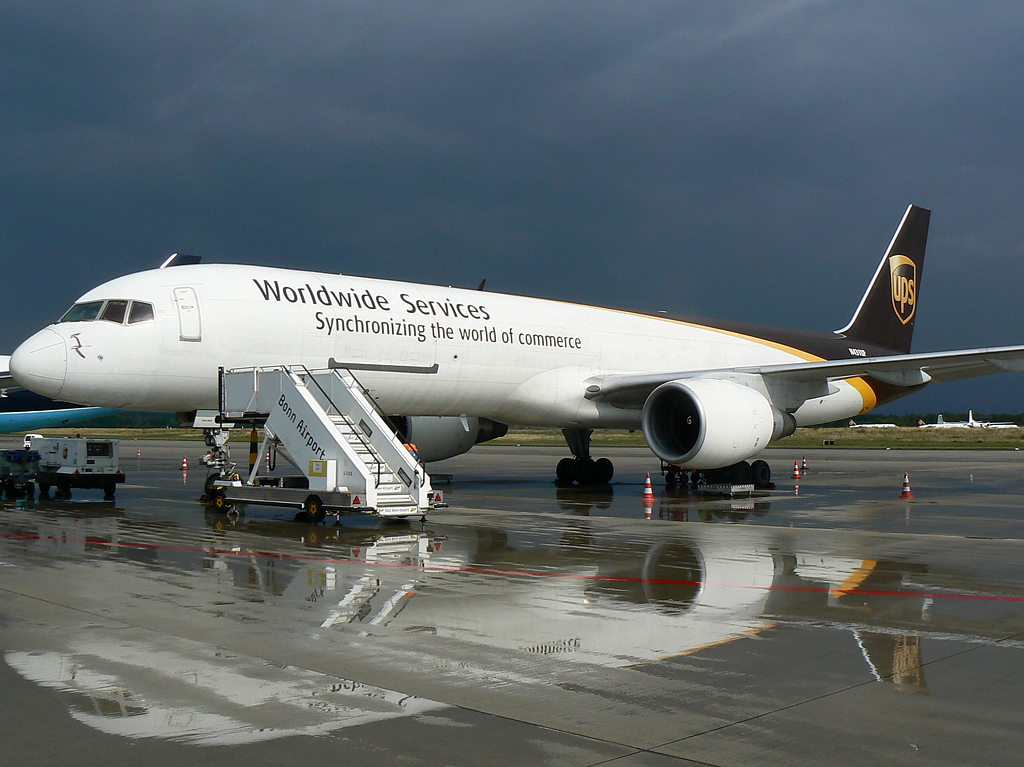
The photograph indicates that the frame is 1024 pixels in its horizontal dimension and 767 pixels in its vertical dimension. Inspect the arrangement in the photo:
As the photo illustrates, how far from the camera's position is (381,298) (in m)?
16.1

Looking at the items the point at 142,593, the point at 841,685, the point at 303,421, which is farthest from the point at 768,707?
the point at 303,421

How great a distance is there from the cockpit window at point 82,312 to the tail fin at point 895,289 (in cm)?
1945

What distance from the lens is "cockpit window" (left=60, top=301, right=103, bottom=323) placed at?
544 inches

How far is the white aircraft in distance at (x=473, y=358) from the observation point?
45.0ft

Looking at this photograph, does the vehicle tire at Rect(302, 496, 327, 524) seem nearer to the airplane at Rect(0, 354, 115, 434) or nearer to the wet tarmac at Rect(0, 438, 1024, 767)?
the wet tarmac at Rect(0, 438, 1024, 767)

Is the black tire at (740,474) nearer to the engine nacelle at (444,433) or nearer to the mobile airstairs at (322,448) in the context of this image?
the engine nacelle at (444,433)

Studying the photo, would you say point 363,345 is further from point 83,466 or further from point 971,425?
point 971,425

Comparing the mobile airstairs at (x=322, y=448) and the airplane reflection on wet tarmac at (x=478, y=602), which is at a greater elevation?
the mobile airstairs at (x=322, y=448)

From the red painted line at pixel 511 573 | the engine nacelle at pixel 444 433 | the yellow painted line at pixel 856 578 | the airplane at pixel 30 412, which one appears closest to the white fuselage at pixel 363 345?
the engine nacelle at pixel 444 433

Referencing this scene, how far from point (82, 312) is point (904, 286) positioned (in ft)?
70.4

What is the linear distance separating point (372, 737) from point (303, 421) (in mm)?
9296

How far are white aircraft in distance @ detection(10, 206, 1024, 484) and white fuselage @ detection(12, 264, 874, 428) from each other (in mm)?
26

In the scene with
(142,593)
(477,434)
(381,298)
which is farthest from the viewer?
(477,434)

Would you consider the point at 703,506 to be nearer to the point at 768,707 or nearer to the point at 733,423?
the point at 733,423
